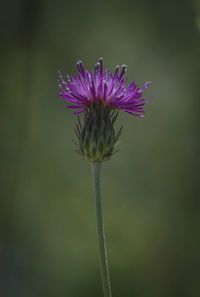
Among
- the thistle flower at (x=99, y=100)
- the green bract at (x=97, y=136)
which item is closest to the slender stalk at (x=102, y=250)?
the green bract at (x=97, y=136)

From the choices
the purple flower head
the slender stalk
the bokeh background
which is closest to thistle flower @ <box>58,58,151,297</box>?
the purple flower head

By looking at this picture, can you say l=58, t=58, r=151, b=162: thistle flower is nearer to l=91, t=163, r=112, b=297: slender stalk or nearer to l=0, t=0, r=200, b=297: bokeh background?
l=91, t=163, r=112, b=297: slender stalk

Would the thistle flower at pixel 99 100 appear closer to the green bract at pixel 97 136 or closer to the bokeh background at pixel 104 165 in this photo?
the green bract at pixel 97 136

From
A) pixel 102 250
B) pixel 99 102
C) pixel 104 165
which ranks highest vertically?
pixel 99 102

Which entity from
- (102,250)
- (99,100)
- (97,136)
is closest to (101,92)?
(99,100)

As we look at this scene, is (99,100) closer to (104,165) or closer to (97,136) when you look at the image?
(97,136)

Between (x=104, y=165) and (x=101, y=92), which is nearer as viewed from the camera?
(x=101, y=92)

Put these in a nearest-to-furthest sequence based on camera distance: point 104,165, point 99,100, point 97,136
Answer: point 97,136 → point 99,100 → point 104,165

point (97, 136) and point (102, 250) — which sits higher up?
point (97, 136)

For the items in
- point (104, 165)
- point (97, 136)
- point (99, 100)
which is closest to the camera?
point (97, 136)
